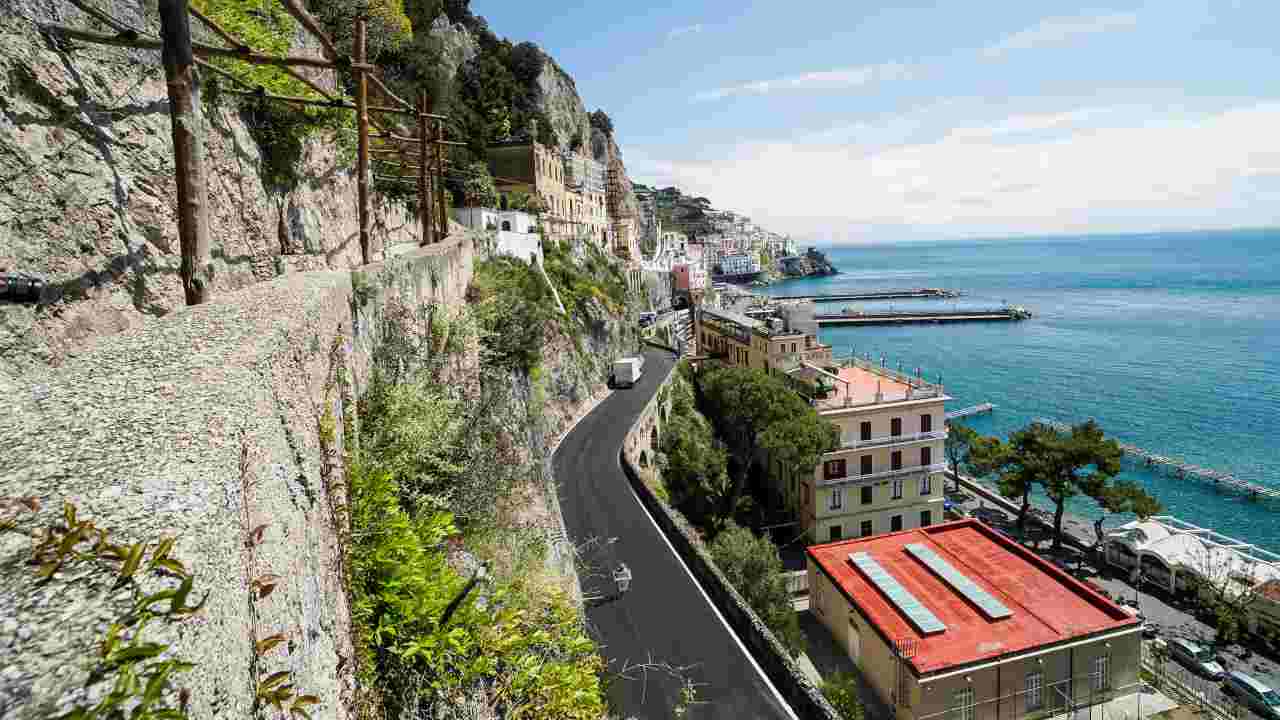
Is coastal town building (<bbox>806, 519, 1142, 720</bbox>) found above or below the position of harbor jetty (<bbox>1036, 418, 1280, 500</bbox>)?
above

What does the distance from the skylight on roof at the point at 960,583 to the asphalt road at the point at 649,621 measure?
422 inches

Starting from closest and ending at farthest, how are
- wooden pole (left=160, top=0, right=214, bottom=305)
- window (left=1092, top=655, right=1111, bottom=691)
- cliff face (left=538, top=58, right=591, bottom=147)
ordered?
wooden pole (left=160, top=0, right=214, bottom=305), window (left=1092, top=655, right=1111, bottom=691), cliff face (left=538, top=58, right=591, bottom=147)

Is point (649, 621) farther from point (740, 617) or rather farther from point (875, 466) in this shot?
point (875, 466)

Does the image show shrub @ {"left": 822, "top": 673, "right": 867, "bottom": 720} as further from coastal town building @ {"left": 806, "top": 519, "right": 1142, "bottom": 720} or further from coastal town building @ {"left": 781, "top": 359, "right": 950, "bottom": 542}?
coastal town building @ {"left": 781, "top": 359, "right": 950, "bottom": 542}

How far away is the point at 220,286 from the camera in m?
7.99

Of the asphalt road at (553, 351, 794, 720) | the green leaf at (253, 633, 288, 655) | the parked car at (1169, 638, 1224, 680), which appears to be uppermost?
the green leaf at (253, 633, 288, 655)

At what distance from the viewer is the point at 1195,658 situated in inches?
936

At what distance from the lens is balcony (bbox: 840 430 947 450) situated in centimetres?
3269

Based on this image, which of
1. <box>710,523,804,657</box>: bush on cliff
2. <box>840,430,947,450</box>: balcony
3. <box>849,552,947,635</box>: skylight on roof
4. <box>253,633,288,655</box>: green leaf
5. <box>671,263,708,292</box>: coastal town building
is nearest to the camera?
<box>253,633,288,655</box>: green leaf

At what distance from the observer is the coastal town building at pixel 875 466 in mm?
32719

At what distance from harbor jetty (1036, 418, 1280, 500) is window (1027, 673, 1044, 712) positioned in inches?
887

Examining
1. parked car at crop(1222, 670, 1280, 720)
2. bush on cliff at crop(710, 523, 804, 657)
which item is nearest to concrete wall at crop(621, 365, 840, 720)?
bush on cliff at crop(710, 523, 804, 657)

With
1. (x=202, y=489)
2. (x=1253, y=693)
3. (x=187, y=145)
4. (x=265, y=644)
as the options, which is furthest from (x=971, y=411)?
(x=202, y=489)

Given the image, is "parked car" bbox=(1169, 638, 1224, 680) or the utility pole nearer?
the utility pole
